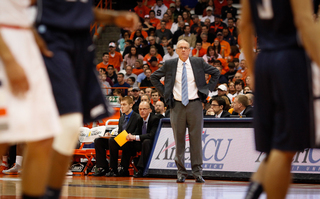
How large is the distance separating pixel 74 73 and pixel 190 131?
543 centimetres

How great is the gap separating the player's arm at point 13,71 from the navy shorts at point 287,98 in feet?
4.48

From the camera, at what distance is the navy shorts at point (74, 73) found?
2555 mm

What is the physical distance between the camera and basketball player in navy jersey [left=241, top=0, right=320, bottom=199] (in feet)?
8.04

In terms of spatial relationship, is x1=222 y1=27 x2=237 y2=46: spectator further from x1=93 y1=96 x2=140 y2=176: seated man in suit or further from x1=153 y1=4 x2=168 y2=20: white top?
x1=93 y1=96 x2=140 y2=176: seated man in suit

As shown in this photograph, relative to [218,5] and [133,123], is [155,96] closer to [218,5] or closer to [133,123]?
[133,123]

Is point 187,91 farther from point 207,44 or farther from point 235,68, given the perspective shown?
point 207,44

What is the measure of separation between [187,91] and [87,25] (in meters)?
5.58

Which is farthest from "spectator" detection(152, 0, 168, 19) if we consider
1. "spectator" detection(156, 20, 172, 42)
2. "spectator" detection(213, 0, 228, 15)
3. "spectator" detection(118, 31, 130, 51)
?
"spectator" detection(213, 0, 228, 15)

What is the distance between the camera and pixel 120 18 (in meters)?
2.89

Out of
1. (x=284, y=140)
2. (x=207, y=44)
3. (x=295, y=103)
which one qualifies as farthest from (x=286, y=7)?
(x=207, y=44)

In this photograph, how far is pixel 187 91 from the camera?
8.23 metres

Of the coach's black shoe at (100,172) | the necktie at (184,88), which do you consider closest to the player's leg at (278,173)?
the necktie at (184,88)

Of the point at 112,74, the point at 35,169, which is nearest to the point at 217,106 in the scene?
the point at 112,74

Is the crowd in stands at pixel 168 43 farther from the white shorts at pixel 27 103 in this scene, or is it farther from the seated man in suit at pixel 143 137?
the white shorts at pixel 27 103
